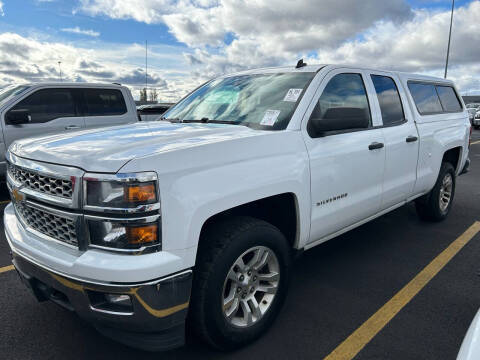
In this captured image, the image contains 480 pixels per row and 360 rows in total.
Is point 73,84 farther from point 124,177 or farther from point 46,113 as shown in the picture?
point 124,177

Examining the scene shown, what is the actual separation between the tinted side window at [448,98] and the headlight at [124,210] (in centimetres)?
448

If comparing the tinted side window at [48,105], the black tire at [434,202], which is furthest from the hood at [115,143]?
the tinted side window at [48,105]

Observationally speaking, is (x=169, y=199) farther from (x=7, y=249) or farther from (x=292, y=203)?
(x=7, y=249)

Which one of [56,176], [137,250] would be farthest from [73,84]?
[137,250]

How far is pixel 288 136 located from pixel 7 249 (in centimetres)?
337

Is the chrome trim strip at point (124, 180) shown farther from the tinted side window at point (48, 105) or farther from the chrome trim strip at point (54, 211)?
the tinted side window at point (48, 105)

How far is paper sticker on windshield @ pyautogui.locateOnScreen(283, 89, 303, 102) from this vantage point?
301 cm

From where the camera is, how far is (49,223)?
2.28 meters

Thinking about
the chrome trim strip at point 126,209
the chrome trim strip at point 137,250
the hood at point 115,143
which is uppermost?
the hood at point 115,143

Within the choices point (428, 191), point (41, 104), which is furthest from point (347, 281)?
point (41, 104)

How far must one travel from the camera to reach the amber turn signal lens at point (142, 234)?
6.53 feet

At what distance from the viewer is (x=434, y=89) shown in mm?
4988

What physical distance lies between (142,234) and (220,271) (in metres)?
0.54

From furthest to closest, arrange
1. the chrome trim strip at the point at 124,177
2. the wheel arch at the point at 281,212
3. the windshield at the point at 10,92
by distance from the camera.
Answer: the windshield at the point at 10,92
the wheel arch at the point at 281,212
the chrome trim strip at the point at 124,177
